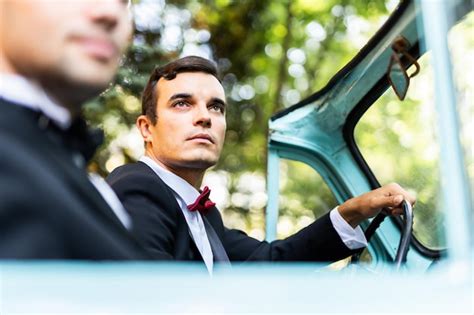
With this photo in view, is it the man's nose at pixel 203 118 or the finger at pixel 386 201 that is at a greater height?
the man's nose at pixel 203 118

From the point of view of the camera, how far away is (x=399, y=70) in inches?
97.0

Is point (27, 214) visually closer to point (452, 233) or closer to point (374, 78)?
point (452, 233)

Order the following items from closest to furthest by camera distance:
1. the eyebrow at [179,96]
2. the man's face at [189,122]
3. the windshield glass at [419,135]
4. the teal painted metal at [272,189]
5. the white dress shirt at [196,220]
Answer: the windshield glass at [419,135], the white dress shirt at [196,220], the man's face at [189,122], the eyebrow at [179,96], the teal painted metal at [272,189]

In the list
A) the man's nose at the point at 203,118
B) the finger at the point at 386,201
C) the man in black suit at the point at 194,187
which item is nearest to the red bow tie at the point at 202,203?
the man in black suit at the point at 194,187

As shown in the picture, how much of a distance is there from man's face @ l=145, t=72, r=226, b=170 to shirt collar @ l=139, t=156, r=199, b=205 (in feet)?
0.16

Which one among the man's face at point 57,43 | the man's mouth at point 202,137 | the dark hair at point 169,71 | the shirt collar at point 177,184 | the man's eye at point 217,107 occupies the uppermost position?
the dark hair at point 169,71

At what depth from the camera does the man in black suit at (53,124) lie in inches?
47.7

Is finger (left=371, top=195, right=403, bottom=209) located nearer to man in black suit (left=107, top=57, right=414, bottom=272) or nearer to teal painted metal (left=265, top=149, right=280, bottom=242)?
man in black suit (left=107, top=57, right=414, bottom=272)

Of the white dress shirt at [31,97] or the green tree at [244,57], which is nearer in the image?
the white dress shirt at [31,97]

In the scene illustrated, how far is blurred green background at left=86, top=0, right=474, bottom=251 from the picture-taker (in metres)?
3.45

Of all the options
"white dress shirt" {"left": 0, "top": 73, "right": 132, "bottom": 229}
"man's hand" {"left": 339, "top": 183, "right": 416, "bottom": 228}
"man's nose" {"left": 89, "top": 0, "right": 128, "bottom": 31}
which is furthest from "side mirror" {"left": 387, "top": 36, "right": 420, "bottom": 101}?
"white dress shirt" {"left": 0, "top": 73, "right": 132, "bottom": 229}

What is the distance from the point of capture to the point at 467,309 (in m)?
1.25

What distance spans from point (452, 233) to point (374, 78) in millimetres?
1466

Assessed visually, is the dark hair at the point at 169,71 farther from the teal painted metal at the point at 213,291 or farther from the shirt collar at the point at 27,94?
the teal painted metal at the point at 213,291
